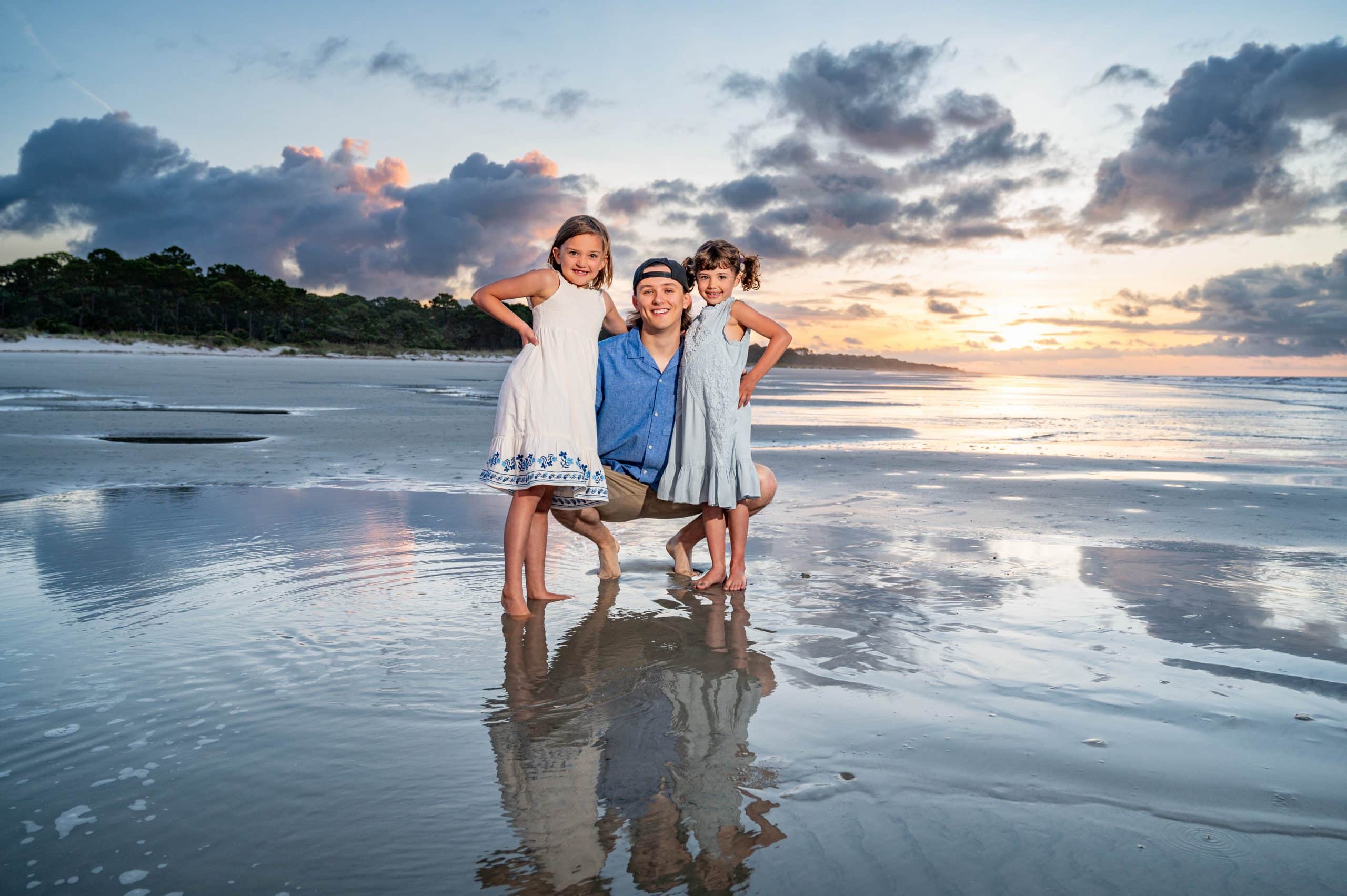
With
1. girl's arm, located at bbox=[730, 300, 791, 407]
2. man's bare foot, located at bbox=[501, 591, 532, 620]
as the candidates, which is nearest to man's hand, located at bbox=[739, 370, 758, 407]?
girl's arm, located at bbox=[730, 300, 791, 407]

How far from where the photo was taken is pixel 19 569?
4.43 meters

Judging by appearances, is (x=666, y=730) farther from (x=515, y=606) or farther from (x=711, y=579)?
(x=711, y=579)

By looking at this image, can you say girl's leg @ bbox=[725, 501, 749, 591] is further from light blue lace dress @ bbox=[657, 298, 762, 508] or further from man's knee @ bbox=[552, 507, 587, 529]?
man's knee @ bbox=[552, 507, 587, 529]

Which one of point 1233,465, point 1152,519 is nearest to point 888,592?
point 1152,519

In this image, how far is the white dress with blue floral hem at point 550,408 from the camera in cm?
402

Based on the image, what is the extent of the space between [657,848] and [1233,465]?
10854 mm

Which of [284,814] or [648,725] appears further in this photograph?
[648,725]

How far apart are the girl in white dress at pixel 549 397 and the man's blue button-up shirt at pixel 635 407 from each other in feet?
0.73

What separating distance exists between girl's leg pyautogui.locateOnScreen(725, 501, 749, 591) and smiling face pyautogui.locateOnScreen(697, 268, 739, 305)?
109 centimetres

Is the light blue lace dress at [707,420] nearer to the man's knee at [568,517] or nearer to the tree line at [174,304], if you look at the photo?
the man's knee at [568,517]

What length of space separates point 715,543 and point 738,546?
0.12 metres

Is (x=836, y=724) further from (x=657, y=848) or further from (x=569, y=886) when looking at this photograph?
(x=569, y=886)

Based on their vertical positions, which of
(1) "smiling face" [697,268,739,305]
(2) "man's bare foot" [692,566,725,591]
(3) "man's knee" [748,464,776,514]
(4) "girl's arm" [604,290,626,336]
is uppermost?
(1) "smiling face" [697,268,739,305]

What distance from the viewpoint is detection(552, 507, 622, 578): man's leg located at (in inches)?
179
